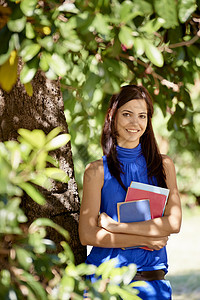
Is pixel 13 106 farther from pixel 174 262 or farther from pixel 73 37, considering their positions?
pixel 174 262

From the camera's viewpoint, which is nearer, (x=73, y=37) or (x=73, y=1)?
(x=73, y=37)

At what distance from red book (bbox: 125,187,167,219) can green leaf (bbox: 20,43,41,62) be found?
1084 mm

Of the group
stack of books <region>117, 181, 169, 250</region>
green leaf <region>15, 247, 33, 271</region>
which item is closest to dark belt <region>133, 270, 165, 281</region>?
stack of books <region>117, 181, 169, 250</region>

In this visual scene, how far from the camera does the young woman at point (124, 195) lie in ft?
7.89

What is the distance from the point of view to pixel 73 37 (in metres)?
1.53

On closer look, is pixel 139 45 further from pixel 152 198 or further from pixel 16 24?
→ pixel 152 198

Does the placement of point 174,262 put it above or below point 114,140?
below

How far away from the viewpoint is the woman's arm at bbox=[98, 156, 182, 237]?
2.38 metres

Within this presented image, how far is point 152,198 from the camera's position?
2475 millimetres

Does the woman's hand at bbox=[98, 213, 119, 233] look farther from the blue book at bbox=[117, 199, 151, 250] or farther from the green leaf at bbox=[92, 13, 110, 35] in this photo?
the green leaf at bbox=[92, 13, 110, 35]

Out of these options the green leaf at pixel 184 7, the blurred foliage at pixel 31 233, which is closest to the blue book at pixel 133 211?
the blurred foliage at pixel 31 233

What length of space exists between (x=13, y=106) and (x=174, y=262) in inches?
268

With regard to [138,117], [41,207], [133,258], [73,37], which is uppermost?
[73,37]

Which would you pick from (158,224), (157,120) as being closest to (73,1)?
(158,224)
